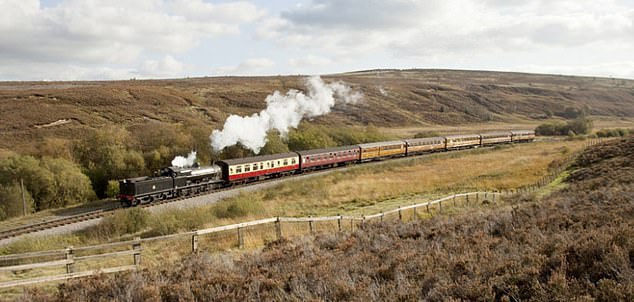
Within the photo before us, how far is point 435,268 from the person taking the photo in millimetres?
7824

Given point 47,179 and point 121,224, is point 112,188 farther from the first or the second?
point 121,224

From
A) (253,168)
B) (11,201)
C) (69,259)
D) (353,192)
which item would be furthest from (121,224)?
(353,192)

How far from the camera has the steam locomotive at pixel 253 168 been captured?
991 inches

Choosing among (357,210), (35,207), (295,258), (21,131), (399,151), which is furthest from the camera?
(21,131)

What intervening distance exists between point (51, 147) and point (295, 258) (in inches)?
1161

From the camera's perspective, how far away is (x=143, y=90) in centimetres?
8269

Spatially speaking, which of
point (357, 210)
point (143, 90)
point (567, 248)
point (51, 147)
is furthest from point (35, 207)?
point (143, 90)

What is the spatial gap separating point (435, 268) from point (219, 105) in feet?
271

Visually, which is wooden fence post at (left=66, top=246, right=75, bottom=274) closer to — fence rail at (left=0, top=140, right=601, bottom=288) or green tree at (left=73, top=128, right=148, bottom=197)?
fence rail at (left=0, top=140, right=601, bottom=288)

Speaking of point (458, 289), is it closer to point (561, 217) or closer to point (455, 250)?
point (455, 250)

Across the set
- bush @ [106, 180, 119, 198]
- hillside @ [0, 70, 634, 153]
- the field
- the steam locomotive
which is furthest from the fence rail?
hillside @ [0, 70, 634, 153]

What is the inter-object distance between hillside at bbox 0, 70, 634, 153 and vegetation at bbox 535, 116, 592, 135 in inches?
1071

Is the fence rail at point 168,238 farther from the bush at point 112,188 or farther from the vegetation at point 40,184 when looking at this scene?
the bush at point 112,188

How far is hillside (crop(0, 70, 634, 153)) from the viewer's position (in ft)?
195
